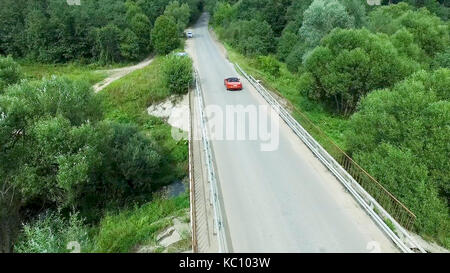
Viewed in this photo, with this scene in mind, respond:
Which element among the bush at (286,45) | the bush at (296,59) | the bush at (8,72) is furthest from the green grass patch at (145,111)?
the bush at (286,45)

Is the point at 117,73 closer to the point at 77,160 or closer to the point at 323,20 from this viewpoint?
the point at 323,20

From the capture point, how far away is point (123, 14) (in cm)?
5662

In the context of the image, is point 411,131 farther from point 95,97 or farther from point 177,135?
point 95,97

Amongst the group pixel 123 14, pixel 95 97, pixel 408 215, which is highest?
pixel 123 14

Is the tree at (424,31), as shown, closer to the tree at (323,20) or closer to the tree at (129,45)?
the tree at (323,20)

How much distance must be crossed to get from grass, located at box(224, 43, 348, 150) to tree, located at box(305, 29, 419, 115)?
184 cm

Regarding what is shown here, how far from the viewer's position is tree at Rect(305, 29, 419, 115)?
81.6ft

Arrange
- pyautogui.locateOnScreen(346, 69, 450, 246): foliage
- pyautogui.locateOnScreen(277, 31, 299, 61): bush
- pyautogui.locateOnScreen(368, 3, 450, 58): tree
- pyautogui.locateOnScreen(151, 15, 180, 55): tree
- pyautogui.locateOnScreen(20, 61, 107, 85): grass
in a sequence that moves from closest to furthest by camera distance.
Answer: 1. pyautogui.locateOnScreen(346, 69, 450, 246): foliage
2. pyautogui.locateOnScreen(368, 3, 450, 58): tree
3. pyautogui.locateOnScreen(277, 31, 299, 61): bush
4. pyautogui.locateOnScreen(20, 61, 107, 85): grass
5. pyautogui.locateOnScreen(151, 15, 180, 55): tree

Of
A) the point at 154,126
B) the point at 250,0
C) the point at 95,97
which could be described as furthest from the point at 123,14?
the point at 95,97

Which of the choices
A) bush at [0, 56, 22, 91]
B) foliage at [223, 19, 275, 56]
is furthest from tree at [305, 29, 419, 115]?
bush at [0, 56, 22, 91]

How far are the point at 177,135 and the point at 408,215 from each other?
17.1m

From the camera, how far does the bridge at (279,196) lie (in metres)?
→ 10.5

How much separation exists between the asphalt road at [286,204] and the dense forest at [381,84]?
2.97 metres

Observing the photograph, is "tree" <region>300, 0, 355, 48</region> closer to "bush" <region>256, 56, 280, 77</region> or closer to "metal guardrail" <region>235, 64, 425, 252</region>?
"bush" <region>256, 56, 280, 77</region>
